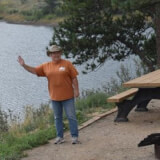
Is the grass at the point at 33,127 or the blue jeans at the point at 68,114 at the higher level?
the blue jeans at the point at 68,114

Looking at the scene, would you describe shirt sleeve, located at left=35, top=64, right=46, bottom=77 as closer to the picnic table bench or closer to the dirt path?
the dirt path

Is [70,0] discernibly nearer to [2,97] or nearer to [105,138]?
[2,97]

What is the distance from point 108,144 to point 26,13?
205 ft

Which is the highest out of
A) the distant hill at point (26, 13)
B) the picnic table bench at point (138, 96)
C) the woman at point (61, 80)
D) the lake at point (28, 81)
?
the distant hill at point (26, 13)

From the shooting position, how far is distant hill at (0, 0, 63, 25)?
59.2 metres

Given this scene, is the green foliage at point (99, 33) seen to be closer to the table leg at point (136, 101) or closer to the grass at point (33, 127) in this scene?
the grass at point (33, 127)

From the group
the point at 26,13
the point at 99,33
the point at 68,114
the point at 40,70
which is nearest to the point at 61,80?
the point at 40,70

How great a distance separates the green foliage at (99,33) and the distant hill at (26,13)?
38488mm

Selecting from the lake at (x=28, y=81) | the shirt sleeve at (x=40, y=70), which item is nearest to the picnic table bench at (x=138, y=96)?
the shirt sleeve at (x=40, y=70)

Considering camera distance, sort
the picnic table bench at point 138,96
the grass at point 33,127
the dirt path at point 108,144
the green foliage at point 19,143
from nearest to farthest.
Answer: the dirt path at point 108,144 < the green foliage at point 19,143 < the grass at point 33,127 < the picnic table bench at point 138,96

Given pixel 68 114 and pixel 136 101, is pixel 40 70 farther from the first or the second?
pixel 136 101

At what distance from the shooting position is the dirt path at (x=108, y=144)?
701cm

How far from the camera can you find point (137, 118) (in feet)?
30.3

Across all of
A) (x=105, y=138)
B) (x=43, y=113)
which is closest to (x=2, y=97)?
(x=43, y=113)
